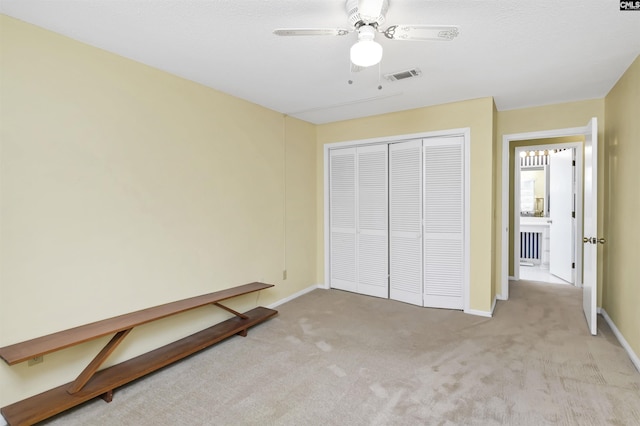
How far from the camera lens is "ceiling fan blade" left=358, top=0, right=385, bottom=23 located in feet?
5.41

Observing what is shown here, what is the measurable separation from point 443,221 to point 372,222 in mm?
944

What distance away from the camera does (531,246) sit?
649cm

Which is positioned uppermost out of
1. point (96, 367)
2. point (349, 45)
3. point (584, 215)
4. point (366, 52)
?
point (349, 45)

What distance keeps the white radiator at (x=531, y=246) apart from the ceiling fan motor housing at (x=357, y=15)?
20.7ft

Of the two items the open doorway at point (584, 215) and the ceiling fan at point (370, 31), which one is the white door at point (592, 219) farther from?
the ceiling fan at point (370, 31)

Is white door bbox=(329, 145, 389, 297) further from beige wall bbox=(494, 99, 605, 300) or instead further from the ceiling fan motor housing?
the ceiling fan motor housing

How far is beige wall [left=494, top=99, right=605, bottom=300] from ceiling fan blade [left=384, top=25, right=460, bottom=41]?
8.92ft

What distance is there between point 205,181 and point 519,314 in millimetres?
3757

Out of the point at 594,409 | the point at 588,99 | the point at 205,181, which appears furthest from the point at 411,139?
the point at 594,409

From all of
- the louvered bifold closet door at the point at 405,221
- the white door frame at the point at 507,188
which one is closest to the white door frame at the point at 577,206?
the white door frame at the point at 507,188

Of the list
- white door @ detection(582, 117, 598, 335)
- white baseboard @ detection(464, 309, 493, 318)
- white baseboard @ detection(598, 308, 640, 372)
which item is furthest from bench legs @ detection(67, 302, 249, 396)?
white door @ detection(582, 117, 598, 335)

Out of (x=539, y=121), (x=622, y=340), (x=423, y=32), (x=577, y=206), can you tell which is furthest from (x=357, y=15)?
(x=577, y=206)

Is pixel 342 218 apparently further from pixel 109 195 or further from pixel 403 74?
pixel 109 195

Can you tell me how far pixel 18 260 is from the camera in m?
1.94
